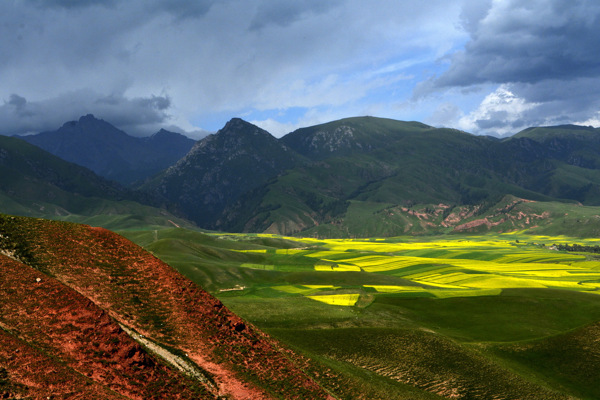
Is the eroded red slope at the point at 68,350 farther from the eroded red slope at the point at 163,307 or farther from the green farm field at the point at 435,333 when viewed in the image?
the green farm field at the point at 435,333

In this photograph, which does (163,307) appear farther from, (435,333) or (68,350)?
(435,333)

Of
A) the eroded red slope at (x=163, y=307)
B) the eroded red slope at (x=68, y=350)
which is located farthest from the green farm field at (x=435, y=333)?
the eroded red slope at (x=68, y=350)

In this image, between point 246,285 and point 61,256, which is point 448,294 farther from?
point 61,256

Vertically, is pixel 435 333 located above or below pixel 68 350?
below

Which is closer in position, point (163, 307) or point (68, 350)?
point (68, 350)

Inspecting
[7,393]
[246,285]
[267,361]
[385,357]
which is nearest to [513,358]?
[385,357]

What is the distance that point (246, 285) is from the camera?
480ft

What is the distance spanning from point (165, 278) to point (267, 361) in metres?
11.7

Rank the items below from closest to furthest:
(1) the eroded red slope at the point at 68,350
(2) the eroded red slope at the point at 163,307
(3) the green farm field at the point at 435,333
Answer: (1) the eroded red slope at the point at 68,350 < (2) the eroded red slope at the point at 163,307 < (3) the green farm field at the point at 435,333

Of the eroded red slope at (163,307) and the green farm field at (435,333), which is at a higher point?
the eroded red slope at (163,307)

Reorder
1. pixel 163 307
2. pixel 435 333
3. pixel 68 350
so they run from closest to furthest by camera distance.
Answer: pixel 68 350 → pixel 163 307 → pixel 435 333

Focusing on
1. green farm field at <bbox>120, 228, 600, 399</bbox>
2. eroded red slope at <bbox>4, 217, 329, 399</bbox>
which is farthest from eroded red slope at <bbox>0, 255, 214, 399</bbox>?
green farm field at <bbox>120, 228, 600, 399</bbox>

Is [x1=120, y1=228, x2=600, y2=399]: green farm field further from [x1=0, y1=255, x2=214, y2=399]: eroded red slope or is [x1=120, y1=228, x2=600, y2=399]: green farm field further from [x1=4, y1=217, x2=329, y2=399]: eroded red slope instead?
[x1=0, y1=255, x2=214, y2=399]: eroded red slope

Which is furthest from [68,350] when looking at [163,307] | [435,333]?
[435,333]
